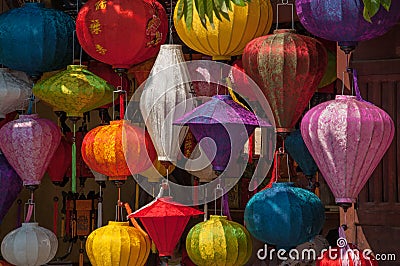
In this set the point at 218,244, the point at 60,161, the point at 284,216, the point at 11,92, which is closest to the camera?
the point at 284,216

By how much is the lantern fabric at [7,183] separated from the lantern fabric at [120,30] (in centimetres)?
90

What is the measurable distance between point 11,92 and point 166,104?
3.50 ft

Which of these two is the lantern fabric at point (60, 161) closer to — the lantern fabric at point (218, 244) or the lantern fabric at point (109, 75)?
the lantern fabric at point (109, 75)

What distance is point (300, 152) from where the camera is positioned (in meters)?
5.18

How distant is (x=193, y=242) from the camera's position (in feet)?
16.3

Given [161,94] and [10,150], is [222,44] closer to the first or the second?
[161,94]

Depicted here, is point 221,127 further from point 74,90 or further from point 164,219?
point 74,90

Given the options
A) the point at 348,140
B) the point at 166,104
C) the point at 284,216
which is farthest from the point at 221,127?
the point at 348,140

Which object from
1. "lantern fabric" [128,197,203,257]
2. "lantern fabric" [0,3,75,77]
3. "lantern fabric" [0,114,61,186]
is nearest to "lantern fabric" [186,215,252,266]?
"lantern fabric" [128,197,203,257]

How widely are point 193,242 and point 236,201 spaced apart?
166cm

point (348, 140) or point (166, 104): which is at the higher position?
point (166, 104)

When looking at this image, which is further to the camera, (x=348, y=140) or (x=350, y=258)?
(x=350, y=258)

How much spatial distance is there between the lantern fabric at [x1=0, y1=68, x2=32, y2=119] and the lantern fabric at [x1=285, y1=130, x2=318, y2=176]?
147cm

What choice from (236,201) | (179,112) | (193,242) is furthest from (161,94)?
(236,201)
